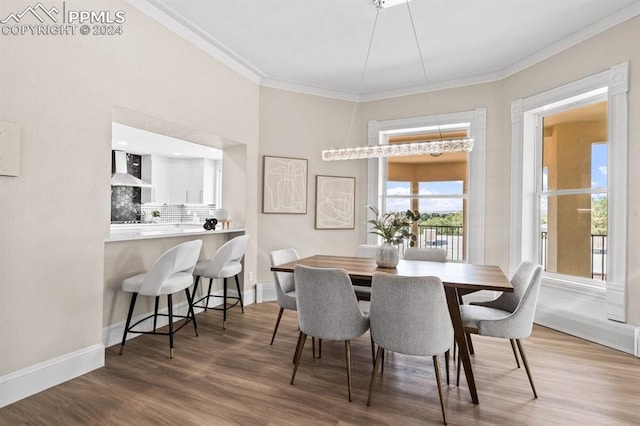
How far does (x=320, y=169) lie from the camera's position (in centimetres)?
515

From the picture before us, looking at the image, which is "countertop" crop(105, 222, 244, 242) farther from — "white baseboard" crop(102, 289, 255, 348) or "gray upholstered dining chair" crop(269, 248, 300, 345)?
"gray upholstered dining chair" crop(269, 248, 300, 345)

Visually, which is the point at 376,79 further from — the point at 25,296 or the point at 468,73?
the point at 25,296

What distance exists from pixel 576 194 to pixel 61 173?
4.85 m

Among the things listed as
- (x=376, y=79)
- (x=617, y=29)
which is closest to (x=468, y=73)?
(x=376, y=79)

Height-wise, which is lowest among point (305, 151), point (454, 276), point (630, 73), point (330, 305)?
point (330, 305)

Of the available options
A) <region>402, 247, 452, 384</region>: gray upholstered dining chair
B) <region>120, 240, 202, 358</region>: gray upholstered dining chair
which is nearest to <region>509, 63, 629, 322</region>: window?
<region>402, 247, 452, 384</region>: gray upholstered dining chair

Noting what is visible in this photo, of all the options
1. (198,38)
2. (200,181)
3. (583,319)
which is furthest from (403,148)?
(200,181)

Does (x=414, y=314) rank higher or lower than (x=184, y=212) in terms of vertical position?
lower

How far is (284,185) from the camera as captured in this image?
4906 mm

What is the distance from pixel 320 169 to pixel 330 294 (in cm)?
308

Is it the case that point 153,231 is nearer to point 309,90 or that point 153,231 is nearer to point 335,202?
point 335,202

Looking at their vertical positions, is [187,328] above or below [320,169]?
below

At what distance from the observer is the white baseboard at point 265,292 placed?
15.7 ft

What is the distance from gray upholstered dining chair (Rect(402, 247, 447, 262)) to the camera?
3639 mm
